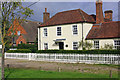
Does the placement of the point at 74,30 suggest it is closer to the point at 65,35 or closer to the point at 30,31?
the point at 65,35

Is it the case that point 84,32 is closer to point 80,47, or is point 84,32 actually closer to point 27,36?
point 80,47

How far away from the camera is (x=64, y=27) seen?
28359mm

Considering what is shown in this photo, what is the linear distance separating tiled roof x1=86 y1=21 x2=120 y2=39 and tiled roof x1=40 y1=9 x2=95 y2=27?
1852 mm

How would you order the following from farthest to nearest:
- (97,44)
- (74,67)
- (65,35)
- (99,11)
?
(65,35) < (99,11) < (97,44) < (74,67)

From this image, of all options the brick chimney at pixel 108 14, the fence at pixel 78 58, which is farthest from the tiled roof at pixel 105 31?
the fence at pixel 78 58

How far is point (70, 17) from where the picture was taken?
28.8 meters

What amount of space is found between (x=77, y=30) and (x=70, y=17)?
3.15 m

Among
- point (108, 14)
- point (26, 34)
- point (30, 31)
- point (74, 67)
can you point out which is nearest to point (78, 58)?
point (74, 67)

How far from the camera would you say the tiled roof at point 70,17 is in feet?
89.7

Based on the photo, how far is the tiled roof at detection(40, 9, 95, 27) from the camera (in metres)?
27.3

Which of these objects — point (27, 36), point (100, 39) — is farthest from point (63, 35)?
point (27, 36)

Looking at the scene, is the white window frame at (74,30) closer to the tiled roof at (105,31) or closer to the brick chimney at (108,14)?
the tiled roof at (105,31)

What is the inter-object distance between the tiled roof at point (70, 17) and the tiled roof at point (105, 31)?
185 centimetres

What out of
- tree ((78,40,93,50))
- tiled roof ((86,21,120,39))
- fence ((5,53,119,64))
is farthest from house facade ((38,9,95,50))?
fence ((5,53,119,64))
